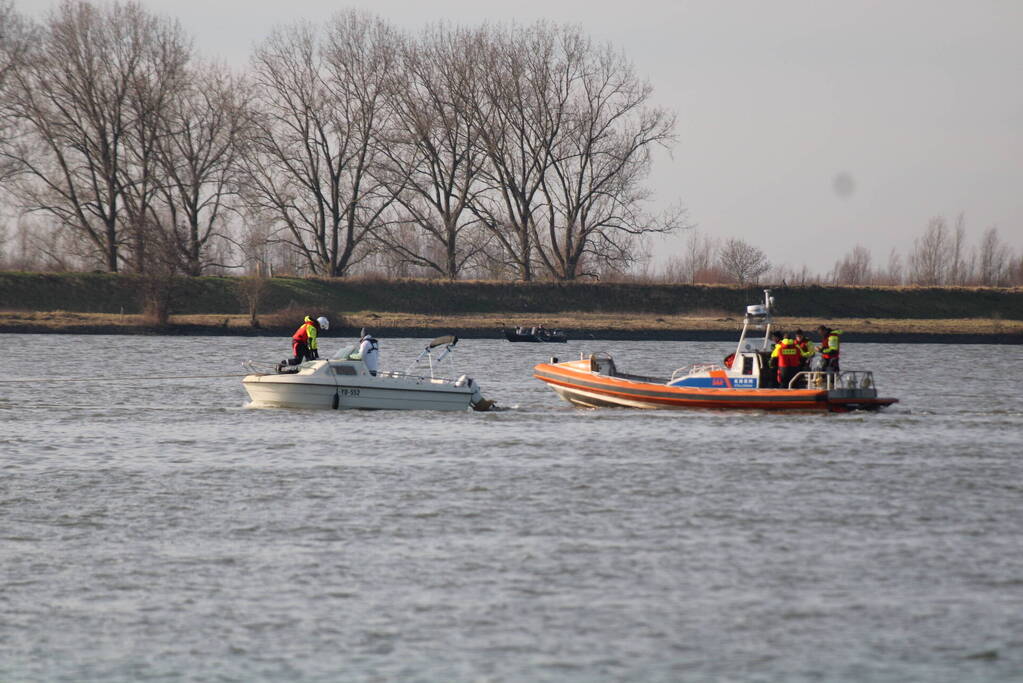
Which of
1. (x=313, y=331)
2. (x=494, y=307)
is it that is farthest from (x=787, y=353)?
(x=494, y=307)

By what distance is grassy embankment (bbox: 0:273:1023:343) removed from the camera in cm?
7400

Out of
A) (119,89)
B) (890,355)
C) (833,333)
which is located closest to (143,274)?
(119,89)

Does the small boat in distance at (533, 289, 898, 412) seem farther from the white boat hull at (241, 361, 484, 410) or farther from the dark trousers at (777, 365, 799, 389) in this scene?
the white boat hull at (241, 361, 484, 410)

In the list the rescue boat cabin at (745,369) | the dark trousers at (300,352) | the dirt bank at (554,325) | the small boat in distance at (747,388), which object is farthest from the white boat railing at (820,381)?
the dirt bank at (554,325)

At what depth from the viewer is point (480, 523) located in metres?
16.7

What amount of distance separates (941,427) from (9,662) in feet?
73.7

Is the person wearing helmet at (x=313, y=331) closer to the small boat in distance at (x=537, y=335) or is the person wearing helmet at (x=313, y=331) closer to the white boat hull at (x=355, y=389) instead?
the white boat hull at (x=355, y=389)

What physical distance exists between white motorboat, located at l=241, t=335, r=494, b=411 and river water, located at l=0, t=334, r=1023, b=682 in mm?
463

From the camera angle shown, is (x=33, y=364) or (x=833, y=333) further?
(x=33, y=364)

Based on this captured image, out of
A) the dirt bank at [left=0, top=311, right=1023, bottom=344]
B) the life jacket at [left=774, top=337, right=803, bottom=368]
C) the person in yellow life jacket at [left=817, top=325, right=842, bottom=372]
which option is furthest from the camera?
the dirt bank at [left=0, top=311, right=1023, bottom=344]

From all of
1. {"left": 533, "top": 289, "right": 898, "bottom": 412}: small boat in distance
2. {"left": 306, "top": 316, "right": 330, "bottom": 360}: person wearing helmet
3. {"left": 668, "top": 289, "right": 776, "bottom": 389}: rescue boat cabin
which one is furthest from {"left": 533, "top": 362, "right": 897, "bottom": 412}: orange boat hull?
{"left": 306, "top": 316, "right": 330, "bottom": 360}: person wearing helmet

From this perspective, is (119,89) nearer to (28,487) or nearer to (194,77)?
(194,77)

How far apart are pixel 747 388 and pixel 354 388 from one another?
8396 mm

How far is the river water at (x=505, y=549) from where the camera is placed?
10992 millimetres
